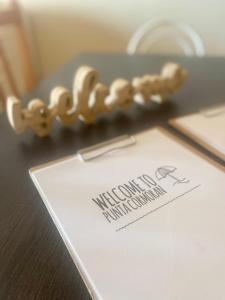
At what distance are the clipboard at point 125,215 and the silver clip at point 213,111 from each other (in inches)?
5.3

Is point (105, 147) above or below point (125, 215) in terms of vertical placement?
above

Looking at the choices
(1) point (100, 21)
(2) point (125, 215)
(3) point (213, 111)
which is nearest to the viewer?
(2) point (125, 215)

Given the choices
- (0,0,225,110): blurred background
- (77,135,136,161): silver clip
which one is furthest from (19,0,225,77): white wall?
(77,135,136,161): silver clip

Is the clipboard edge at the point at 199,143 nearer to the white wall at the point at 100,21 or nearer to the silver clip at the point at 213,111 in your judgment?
the silver clip at the point at 213,111

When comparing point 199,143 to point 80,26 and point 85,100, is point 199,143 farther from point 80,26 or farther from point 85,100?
point 80,26

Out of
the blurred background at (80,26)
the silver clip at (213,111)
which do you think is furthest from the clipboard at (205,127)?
the blurred background at (80,26)

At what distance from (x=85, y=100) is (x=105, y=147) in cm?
15

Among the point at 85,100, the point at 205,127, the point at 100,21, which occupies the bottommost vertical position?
the point at 205,127

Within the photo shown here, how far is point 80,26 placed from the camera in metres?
2.04

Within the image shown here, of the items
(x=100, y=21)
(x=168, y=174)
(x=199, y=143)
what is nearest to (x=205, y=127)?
(x=199, y=143)

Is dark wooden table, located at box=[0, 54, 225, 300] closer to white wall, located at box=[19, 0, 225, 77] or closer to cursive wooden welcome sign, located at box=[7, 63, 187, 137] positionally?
cursive wooden welcome sign, located at box=[7, 63, 187, 137]

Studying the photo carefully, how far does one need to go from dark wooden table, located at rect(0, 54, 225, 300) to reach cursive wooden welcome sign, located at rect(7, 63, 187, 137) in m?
0.03

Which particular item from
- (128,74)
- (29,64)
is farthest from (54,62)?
(128,74)

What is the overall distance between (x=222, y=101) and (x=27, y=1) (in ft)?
5.76
